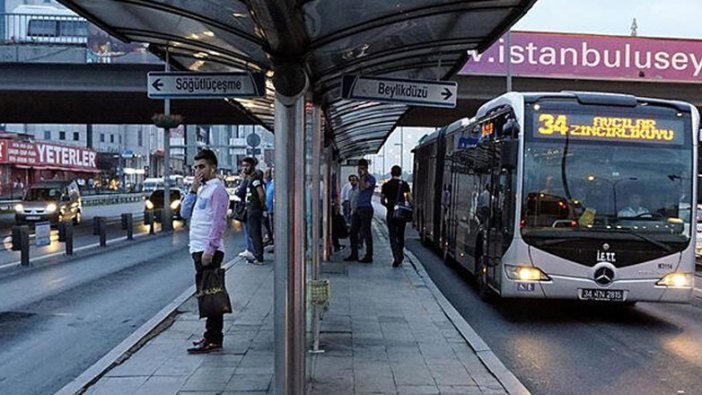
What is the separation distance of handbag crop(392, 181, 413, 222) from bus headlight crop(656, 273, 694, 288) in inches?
221

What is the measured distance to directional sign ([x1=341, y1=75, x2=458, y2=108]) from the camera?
20.1ft

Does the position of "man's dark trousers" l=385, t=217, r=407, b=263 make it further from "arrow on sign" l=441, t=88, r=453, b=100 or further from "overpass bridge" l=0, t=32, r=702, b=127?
"overpass bridge" l=0, t=32, r=702, b=127

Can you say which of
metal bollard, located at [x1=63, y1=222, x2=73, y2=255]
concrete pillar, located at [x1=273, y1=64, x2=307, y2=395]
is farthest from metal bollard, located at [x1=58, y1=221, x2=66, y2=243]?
concrete pillar, located at [x1=273, y1=64, x2=307, y2=395]

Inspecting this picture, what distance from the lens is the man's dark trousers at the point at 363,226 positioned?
15211mm

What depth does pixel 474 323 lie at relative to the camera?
988 cm

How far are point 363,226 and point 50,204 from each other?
17515 millimetres

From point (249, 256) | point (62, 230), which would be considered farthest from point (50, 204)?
point (249, 256)

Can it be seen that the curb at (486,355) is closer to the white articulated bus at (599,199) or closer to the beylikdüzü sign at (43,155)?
the white articulated bus at (599,199)

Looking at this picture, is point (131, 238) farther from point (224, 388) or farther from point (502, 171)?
point (224, 388)

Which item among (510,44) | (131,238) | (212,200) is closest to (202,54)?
(212,200)

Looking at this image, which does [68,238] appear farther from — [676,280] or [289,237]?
[289,237]

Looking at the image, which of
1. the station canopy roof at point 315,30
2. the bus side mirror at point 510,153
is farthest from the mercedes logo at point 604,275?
the station canopy roof at point 315,30

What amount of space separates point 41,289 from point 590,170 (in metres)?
8.66

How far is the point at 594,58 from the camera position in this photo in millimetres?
25859
